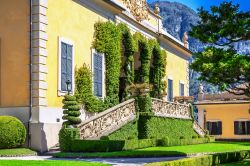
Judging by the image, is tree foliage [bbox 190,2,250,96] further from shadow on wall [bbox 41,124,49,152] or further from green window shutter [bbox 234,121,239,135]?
green window shutter [bbox 234,121,239,135]

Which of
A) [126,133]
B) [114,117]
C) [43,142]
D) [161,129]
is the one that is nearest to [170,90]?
[161,129]

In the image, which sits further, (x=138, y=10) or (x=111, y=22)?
(x=138, y=10)

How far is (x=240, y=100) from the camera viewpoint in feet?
184

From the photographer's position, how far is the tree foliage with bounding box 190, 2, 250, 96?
18672 millimetres

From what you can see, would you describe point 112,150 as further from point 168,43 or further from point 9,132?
point 168,43

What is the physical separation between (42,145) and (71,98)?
2607mm

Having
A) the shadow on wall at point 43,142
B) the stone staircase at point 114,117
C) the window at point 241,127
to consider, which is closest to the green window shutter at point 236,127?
the window at point 241,127

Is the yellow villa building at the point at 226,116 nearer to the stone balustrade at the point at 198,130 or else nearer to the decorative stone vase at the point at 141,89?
the stone balustrade at the point at 198,130

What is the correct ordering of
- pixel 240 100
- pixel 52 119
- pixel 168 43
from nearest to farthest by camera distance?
1. pixel 52 119
2. pixel 168 43
3. pixel 240 100

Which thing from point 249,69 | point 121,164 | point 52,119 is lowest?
point 121,164

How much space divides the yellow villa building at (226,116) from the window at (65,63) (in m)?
29.8

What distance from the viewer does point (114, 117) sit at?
27688mm

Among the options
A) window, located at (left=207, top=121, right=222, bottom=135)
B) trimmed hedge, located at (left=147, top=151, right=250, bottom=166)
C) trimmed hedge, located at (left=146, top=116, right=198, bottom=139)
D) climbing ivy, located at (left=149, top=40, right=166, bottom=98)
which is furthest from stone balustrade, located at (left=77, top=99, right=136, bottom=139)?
window, located at (left=207, top=121, right=222, bottom=135)

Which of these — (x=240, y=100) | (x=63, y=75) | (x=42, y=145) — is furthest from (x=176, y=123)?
(x=240, y=100)
